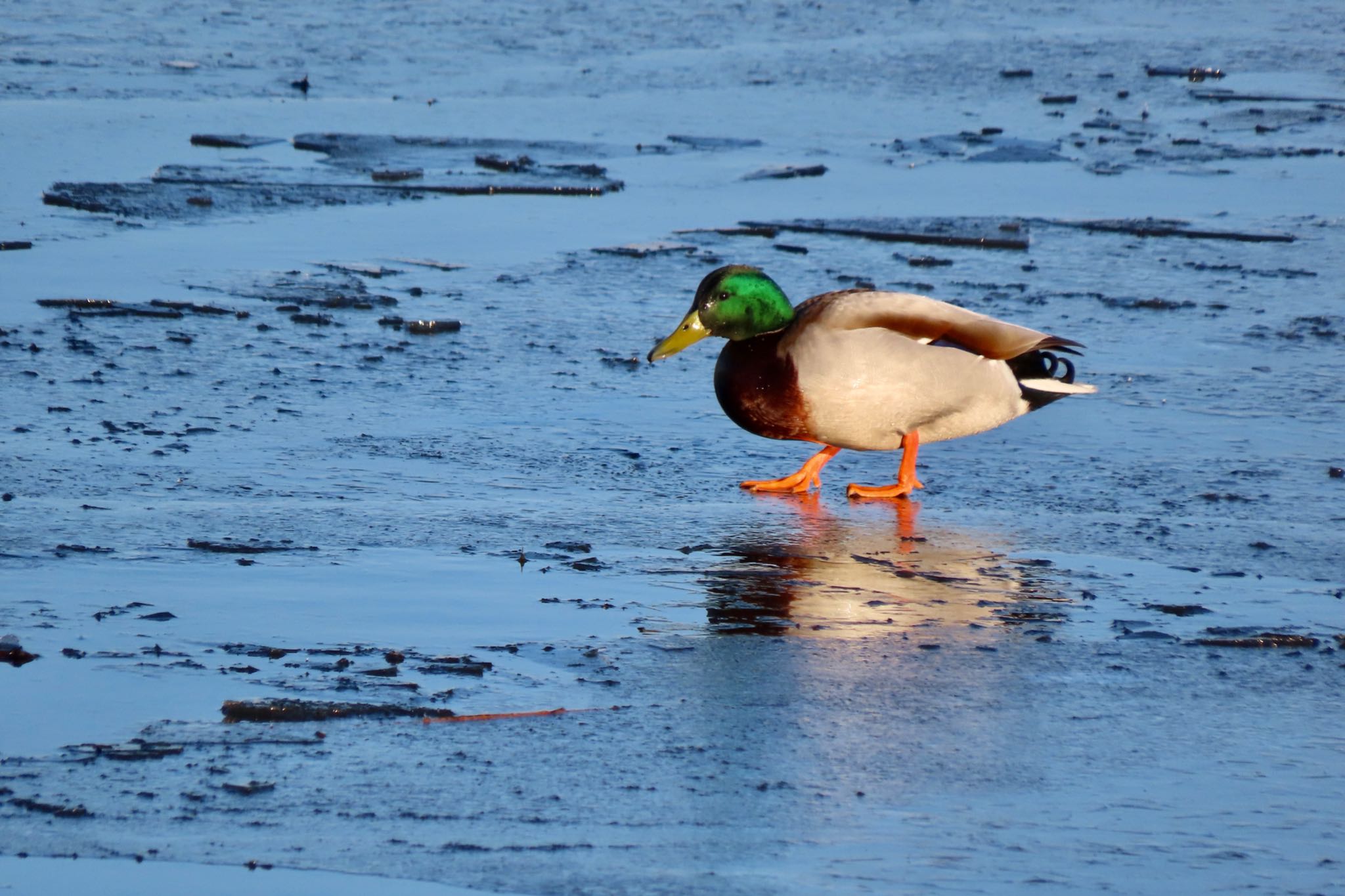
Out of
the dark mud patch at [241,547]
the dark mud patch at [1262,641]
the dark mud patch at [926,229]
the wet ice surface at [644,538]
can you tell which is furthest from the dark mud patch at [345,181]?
the dark mud patch at [1262,641]

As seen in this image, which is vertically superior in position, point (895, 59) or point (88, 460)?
point (895, 59)

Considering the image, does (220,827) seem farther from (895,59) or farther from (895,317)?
(895,59)

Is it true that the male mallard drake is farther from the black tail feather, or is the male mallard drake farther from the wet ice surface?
the wet ice surface

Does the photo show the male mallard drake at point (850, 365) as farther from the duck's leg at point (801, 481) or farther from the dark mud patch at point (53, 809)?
the dark mud patch at point (53, 809)

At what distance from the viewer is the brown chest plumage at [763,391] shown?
473cm

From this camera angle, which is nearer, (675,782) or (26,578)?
(675,782)

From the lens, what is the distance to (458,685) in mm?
3275

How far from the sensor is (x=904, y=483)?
4.89 m

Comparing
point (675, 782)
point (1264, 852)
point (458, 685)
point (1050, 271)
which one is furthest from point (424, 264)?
point (1264, 852)

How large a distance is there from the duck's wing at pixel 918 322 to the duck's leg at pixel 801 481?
343 mm

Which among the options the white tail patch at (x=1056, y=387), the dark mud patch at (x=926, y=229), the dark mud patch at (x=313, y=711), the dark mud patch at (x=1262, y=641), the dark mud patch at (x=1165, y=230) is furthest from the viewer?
the dark mud patch at (x=1165, y=230)

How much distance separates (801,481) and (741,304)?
0.48m

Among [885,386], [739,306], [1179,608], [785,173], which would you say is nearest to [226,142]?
[785,173]

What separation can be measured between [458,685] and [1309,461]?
2731 mm
